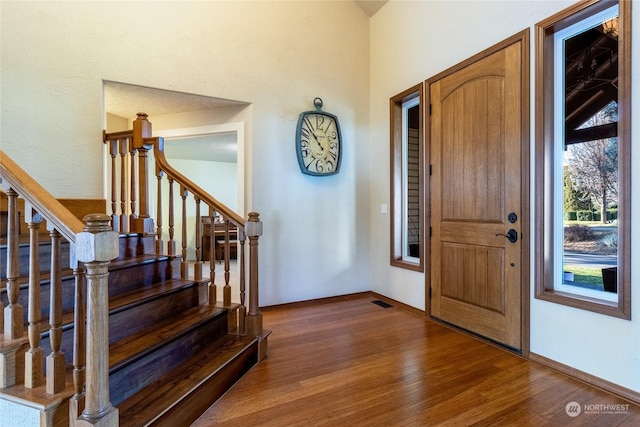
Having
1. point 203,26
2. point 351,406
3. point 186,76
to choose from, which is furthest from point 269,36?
point 351,406

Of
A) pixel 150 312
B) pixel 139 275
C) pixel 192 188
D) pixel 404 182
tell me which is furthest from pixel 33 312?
pixel 404 182

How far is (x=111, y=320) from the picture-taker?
1727mm

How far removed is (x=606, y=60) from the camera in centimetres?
206

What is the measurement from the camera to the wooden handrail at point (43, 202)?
47.8 inches

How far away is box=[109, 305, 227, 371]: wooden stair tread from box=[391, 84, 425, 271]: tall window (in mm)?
2154

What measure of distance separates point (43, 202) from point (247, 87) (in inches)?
97.3

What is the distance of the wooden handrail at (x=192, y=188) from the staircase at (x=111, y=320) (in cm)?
1

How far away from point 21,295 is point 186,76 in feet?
7.43

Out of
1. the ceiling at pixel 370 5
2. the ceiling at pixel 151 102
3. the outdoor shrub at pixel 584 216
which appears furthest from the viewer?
the ceiling at pixel 370 5

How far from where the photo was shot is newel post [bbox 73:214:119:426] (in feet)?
3.77

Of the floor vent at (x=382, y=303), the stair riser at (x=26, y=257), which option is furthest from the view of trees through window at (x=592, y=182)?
the stair riser at (x=26, y=257)

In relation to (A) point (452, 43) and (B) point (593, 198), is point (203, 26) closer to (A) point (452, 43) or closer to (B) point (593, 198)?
(A) point (452, 43)

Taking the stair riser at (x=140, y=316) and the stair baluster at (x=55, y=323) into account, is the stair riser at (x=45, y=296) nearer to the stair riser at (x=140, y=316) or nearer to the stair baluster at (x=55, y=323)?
the stair riser at (x=140, y=316)

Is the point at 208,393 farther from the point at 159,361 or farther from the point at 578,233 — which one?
the point at 578,233
